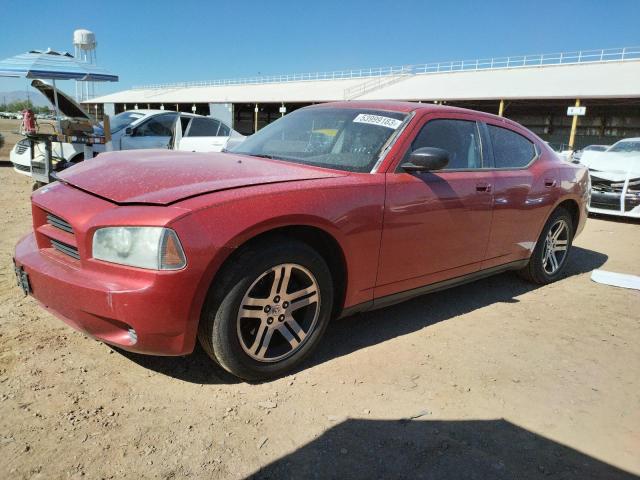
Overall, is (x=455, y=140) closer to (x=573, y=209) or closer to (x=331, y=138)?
(x=331, y=138)

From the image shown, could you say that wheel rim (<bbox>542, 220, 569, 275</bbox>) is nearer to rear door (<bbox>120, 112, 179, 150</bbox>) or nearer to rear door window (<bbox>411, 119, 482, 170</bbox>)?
rear door window (<bbox>411, 119, 482, 170</bbox>)

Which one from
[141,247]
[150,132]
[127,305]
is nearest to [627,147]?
→ [150,132]

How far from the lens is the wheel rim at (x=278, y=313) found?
2.50 meters

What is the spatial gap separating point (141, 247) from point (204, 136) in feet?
25.7

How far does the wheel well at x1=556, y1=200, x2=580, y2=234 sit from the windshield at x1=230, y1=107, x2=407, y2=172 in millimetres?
2329

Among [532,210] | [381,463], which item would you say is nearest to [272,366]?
[381,463]

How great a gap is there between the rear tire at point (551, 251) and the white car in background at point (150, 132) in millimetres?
5641

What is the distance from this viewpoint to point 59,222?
2537 millimetres

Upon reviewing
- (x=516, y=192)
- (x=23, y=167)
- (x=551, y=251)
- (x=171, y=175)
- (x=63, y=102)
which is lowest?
(x=551, y=251)

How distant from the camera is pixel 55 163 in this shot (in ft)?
25.5

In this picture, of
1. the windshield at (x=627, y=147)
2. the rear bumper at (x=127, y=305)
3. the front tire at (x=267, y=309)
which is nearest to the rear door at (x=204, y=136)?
the front tire at (x=267, y=309)

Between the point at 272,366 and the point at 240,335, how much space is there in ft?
1.00

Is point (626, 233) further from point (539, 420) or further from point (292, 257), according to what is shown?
point (292, 257)

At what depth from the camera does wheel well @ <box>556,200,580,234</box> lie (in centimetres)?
468
